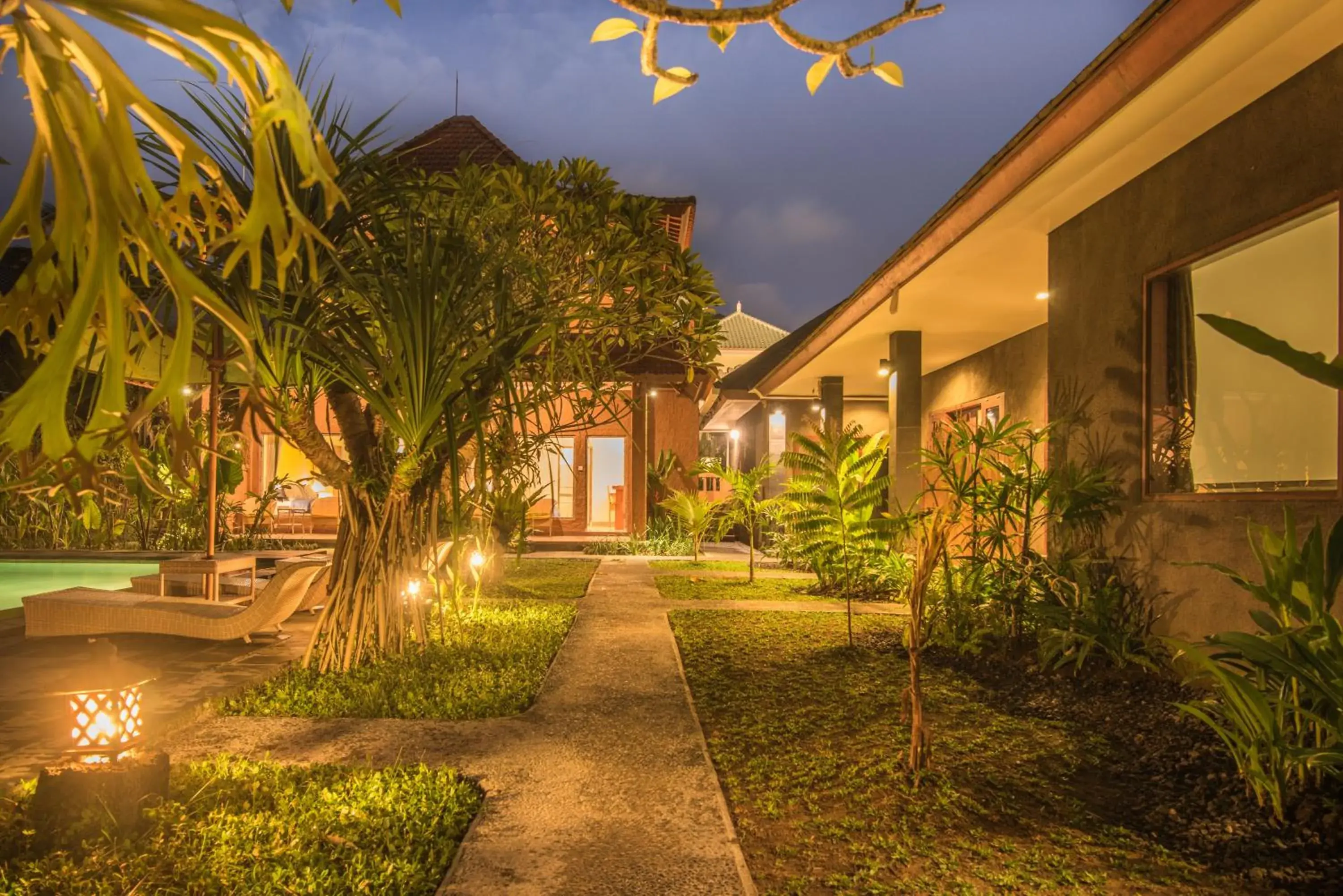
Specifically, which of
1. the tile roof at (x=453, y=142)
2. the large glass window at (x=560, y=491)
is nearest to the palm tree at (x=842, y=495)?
the large glass window at (x=560, y=491)

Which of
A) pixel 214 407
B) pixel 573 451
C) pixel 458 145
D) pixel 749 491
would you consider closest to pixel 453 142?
pixel 458 145

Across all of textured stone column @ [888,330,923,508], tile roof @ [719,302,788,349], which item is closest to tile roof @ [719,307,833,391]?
textured stone column @ [888,330,923,508]

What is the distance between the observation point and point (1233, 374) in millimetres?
5305

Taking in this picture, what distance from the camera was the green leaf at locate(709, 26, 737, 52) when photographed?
8.64 ft

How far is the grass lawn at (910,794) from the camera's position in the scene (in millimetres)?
A: 2699

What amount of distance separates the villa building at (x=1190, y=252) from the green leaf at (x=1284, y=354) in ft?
6.53

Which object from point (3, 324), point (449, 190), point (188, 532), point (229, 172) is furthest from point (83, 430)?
point (188, 532)

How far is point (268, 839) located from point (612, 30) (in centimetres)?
269

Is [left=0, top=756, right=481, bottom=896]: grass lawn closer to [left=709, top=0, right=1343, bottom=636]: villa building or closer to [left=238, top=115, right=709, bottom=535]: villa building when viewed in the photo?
[left=709, top=0, right=1343, bottom=636]: villa building

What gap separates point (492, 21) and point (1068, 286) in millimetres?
140657

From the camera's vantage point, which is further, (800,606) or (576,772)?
(800,606)

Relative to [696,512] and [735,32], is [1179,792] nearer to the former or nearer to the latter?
[735,32]

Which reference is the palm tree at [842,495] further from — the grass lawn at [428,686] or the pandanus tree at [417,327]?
the grass lawn at [428,686]

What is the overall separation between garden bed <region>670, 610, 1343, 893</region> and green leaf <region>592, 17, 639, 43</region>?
2.53 metres
